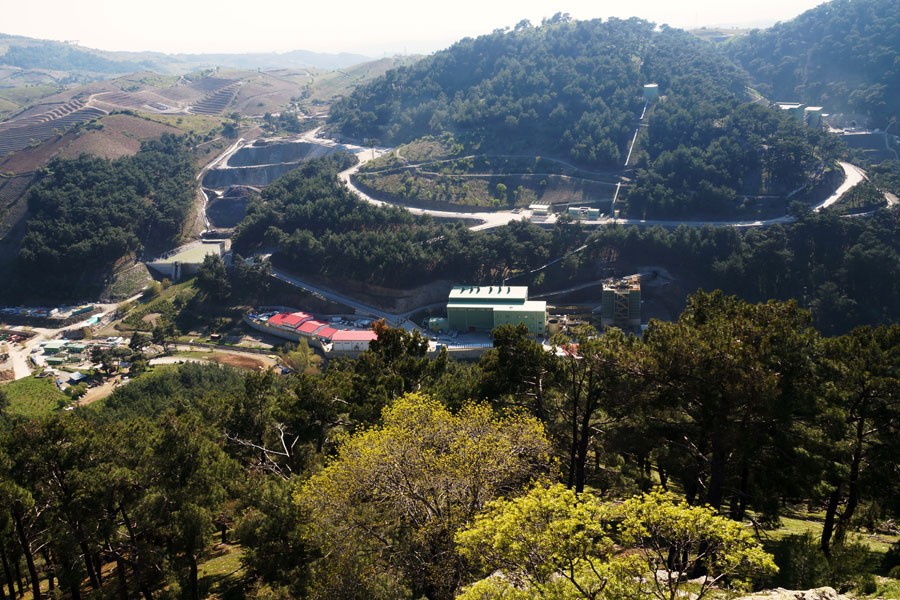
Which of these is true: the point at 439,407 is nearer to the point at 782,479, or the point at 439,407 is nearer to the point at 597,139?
the point at 782,479

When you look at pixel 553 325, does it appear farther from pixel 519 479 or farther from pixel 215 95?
pixel 215 95

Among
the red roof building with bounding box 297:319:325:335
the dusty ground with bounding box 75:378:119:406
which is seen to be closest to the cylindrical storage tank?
the red roof building with bounding box 297:319:325:335

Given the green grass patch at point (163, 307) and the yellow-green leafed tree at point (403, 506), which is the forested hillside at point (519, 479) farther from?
the green grass patch at point (163, 307)

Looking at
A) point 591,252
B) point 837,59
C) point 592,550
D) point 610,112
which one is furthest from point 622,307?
point 837,59

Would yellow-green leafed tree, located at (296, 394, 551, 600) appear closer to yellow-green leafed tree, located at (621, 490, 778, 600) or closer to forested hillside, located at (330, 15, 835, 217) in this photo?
yellow-green leafed tree, located at (621, 490, 778, 600)

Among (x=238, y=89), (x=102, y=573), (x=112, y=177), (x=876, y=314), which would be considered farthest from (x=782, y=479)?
(x=238, y=89)

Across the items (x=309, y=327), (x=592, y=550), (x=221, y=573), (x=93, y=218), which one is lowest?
(x=309, y=327)
